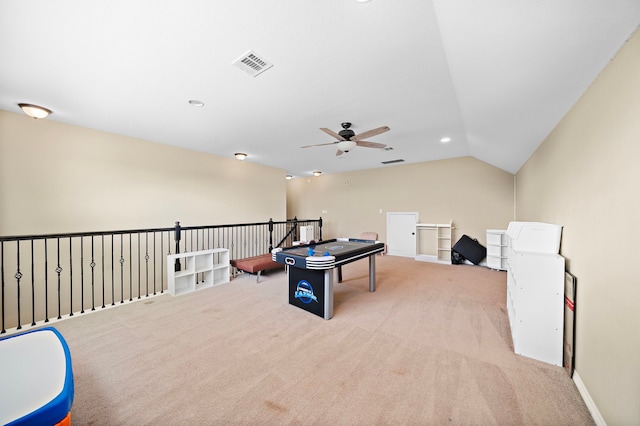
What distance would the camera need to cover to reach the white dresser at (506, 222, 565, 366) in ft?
7.03

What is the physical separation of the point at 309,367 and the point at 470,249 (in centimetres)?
553

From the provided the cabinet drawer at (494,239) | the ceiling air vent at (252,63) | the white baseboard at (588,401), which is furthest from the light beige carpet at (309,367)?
the ceiling air vent at (252,63)

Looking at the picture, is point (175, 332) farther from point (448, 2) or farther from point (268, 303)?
point (448, 2)

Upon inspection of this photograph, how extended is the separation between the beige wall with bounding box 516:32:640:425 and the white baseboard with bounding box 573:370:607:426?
0.03 m

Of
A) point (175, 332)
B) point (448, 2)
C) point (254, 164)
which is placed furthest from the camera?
point (254, 164)

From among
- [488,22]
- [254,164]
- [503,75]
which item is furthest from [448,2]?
[254,164]

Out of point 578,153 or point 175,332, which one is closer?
point 578,153

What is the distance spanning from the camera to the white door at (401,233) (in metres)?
7.04

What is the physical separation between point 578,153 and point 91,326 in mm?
5582

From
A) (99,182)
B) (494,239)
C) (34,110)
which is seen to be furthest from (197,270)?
(494,239)

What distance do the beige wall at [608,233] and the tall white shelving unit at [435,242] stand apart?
4373 mm

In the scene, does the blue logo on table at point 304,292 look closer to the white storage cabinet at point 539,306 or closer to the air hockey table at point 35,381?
the white storage cabinet at point 539,306

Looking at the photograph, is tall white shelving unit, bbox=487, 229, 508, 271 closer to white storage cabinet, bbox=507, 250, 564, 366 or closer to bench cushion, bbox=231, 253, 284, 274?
white storage cabinet, bbox=507, 250, 564, 366

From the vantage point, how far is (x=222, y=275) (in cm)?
470
